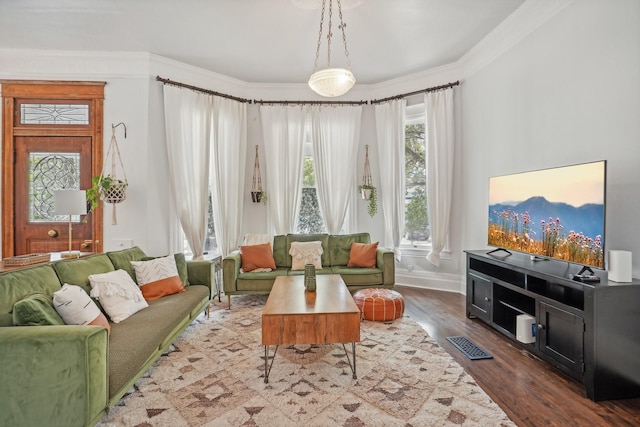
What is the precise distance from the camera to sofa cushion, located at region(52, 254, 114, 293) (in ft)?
8.51

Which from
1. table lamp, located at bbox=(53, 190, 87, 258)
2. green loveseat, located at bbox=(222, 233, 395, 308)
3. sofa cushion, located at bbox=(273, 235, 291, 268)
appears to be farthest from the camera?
sofa cushion, located at bbox=(273, 235, 291, 268)

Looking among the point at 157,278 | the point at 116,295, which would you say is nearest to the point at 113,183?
the point at 157,278

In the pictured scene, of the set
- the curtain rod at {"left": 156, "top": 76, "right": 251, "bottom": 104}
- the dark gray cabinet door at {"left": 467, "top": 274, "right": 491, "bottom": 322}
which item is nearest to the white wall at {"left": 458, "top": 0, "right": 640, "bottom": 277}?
the dark gray cabinet door at {"left": 467, "top": 274, "right": 491, "bottom": 322}

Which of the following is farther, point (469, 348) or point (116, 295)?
point (469, 348)

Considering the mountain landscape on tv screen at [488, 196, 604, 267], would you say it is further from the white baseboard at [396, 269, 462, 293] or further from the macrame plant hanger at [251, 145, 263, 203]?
the macrame plant hanger at [251, 145, 263, 203]

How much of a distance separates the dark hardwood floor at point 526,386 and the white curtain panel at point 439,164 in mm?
1607

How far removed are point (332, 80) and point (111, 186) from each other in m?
3.04

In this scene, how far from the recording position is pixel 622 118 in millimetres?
2641

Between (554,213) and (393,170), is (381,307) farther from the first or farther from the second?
(393,170)

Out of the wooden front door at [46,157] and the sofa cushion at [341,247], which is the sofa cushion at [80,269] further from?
the sofa cushion at [341,247]

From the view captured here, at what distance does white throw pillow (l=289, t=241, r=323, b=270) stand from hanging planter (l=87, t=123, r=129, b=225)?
7.65 feet

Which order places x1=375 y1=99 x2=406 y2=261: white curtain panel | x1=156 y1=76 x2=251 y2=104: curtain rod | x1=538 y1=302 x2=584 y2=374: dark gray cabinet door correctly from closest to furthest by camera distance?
x1=538 y1=302 x2=584 y2=374: dark gray cabinet door → x1=156 y1=76 x2=251 y2=104: curtain rod → x1=375 y1=99 x2=406 y2=261: white curtain panel

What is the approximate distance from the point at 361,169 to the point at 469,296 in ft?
8.92

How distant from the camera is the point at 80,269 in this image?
275cm
